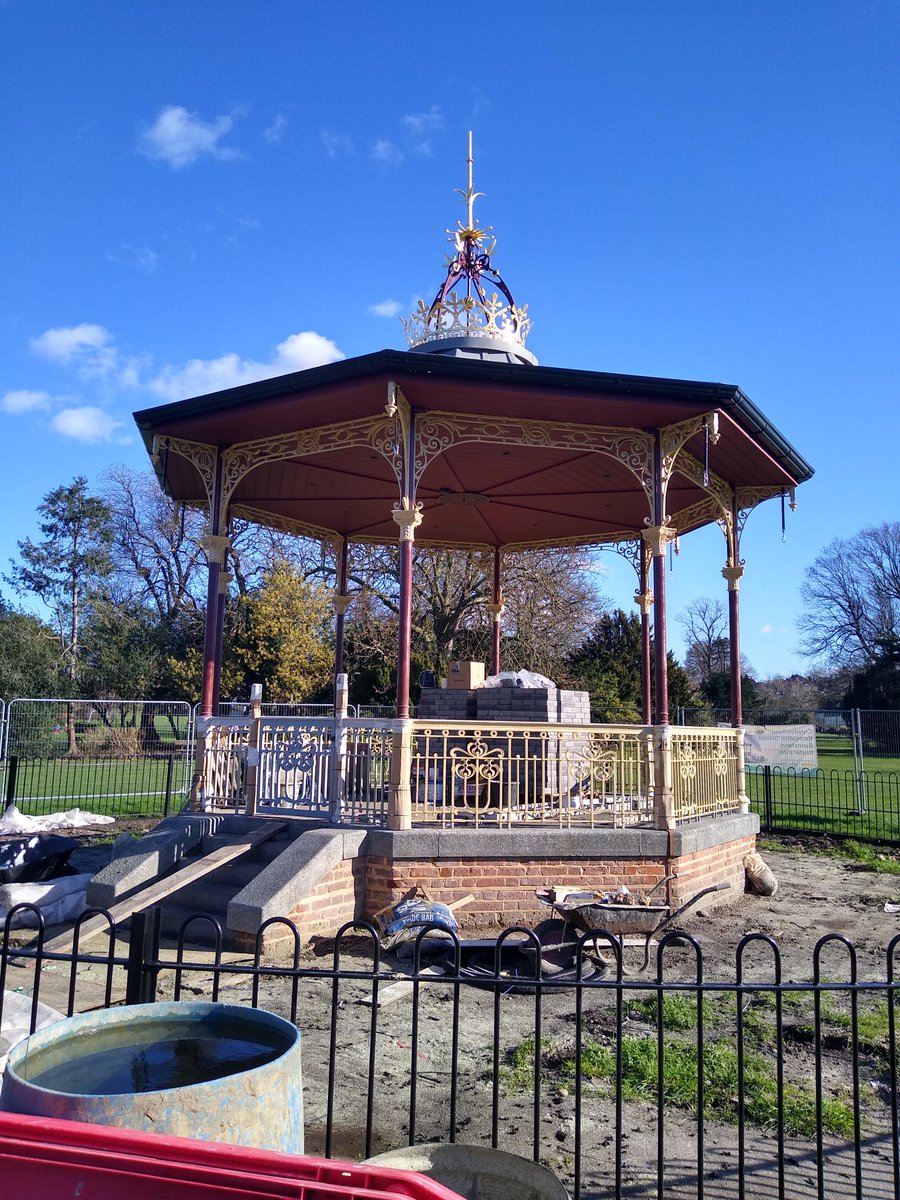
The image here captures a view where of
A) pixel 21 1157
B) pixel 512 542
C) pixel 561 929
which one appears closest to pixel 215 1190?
pixel 21 1157

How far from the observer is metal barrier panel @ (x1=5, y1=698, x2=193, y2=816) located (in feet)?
→ 53.5

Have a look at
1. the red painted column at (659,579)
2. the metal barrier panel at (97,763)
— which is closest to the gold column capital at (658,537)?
the red painted column at (659,579)

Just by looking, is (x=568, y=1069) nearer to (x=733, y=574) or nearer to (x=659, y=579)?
(x=659, y=579)

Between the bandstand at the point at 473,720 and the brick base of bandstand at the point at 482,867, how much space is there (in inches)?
0.7

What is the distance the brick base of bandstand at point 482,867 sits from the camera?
25.1 feet

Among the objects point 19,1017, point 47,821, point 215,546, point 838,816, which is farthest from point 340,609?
point 838,816

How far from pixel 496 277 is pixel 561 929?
805 centimetres

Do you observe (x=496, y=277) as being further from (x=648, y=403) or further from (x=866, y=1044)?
(x=866, y=1044)

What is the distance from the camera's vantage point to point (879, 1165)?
3.75 meters

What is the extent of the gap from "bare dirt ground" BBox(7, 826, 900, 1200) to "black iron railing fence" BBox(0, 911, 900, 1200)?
13 mm

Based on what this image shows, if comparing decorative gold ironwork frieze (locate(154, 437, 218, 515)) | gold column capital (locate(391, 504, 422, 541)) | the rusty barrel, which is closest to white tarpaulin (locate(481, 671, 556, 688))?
gold column capital (locate(391, 504, 422, 541))

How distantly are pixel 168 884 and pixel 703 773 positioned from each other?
5.76 metres

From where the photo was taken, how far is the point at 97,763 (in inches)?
750

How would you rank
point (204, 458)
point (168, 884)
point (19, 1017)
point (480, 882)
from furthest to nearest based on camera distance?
1. point (204, 458)
2. point (480, 882)
3. point (168, 884)
4. point (19, 1017)
